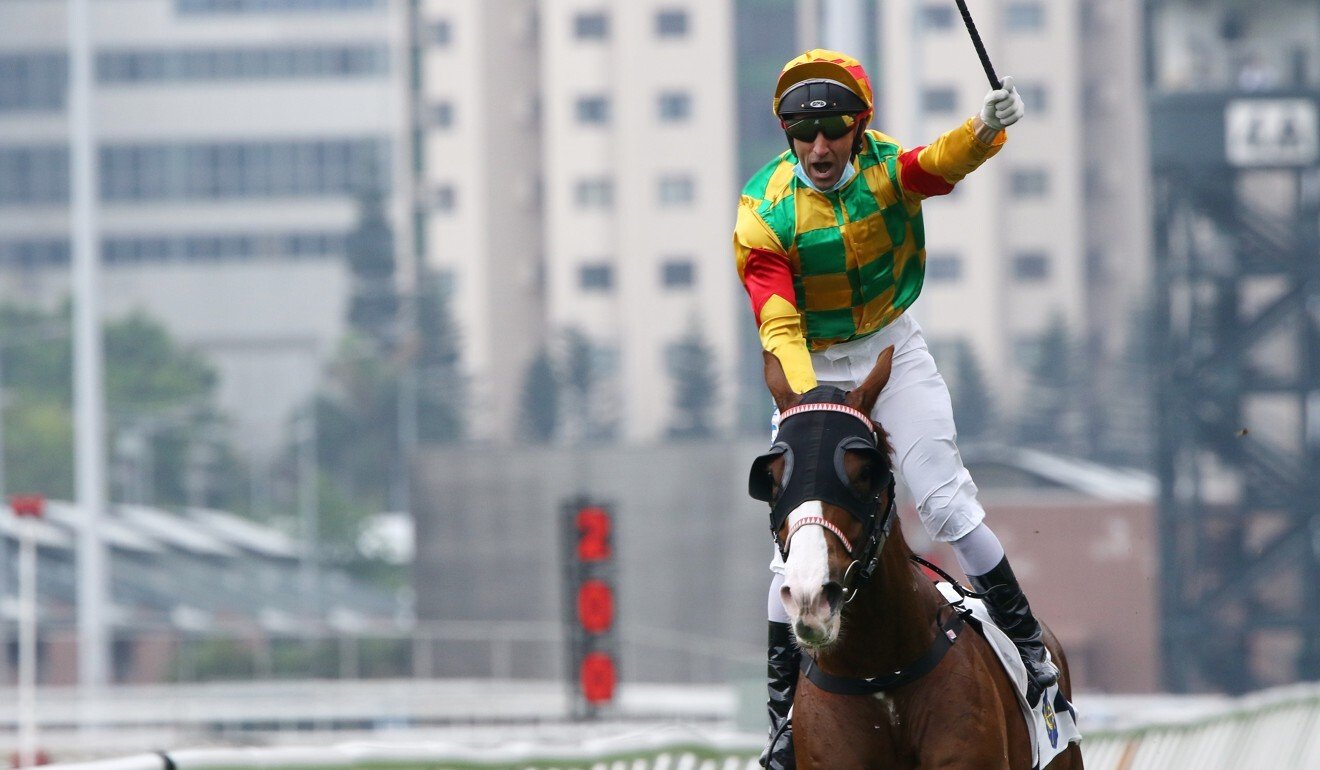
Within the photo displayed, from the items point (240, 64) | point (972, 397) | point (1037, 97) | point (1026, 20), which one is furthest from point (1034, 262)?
point (240, 64)

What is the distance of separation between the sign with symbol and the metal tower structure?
27 millimetres

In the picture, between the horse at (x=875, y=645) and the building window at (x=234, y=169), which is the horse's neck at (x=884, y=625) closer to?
the horse at (x=875, y=645)

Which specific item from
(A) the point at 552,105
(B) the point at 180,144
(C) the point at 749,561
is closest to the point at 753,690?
(C) the point at 749,561

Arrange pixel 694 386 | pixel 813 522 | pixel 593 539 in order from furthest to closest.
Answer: pixel 694 386 → pixel 593 539 → pixel 813 522

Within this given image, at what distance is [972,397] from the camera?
89.2 meters

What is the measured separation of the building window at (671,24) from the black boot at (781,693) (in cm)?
8922

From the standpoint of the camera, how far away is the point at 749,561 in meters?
51.2

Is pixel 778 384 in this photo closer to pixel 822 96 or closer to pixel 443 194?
pixel 822 96

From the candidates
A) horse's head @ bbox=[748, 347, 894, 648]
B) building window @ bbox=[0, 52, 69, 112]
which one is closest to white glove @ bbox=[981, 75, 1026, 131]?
horse's head @ bbox=[748, 347, 894, 648]

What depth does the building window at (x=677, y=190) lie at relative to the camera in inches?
3752

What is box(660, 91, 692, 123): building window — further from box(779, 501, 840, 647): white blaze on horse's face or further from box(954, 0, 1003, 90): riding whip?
box(779, 501, 840, 647): white blaze on horse's face

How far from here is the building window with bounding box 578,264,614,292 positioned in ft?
313

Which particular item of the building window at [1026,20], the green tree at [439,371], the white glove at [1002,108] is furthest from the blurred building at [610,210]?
the white glove at [1002,108]

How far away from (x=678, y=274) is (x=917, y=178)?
88.3 metres
